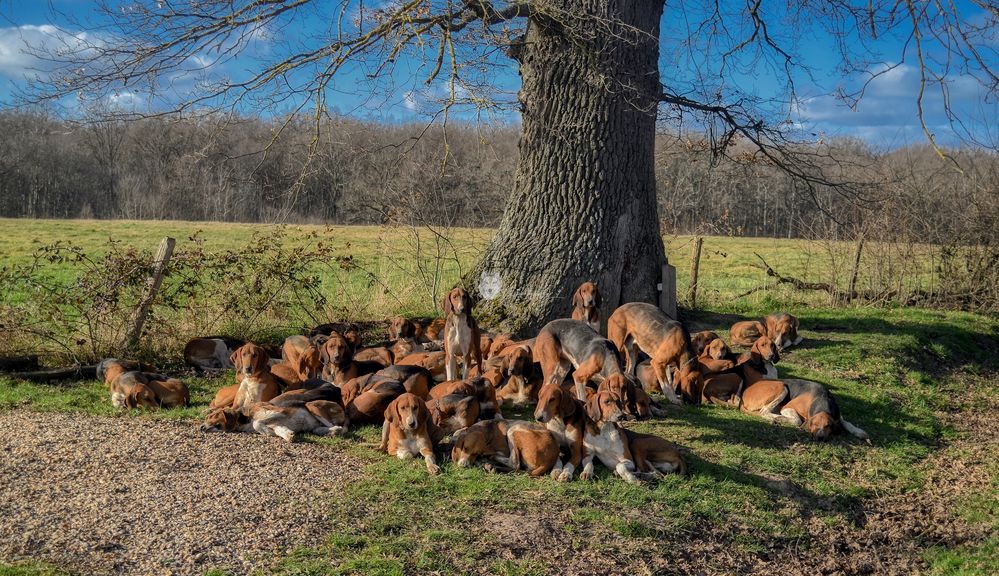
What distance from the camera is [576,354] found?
30.4ft

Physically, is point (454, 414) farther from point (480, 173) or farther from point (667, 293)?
point (480, 173)

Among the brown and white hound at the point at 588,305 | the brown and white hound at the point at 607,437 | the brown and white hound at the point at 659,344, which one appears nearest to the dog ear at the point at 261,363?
the brown and white hound at the point at 607,437

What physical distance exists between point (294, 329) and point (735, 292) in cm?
1067

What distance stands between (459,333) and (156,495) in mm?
4127

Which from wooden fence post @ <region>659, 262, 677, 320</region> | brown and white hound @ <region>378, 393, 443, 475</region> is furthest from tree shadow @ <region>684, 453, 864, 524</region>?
wooden fence post @ <region>659, 262, 677, 320</region>

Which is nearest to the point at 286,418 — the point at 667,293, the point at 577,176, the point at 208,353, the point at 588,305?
the point at 208,353

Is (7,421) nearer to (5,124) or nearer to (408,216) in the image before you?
(408,216)

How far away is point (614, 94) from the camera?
1270cm

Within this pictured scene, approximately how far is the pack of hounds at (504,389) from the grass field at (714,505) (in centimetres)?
25

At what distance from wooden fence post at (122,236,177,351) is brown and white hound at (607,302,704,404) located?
20.8ft

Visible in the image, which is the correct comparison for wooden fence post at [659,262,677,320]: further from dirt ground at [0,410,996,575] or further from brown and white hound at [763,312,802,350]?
dirt ground at [0,410,996,575]

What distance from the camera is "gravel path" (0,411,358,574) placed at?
5.38 meters

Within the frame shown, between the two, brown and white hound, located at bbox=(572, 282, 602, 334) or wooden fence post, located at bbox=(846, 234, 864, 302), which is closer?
brown and white hound, located at bbox=(572, 282, 602, 334)

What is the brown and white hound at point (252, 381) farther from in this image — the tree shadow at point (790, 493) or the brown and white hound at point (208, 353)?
the tree shadow at point (790, 493)
